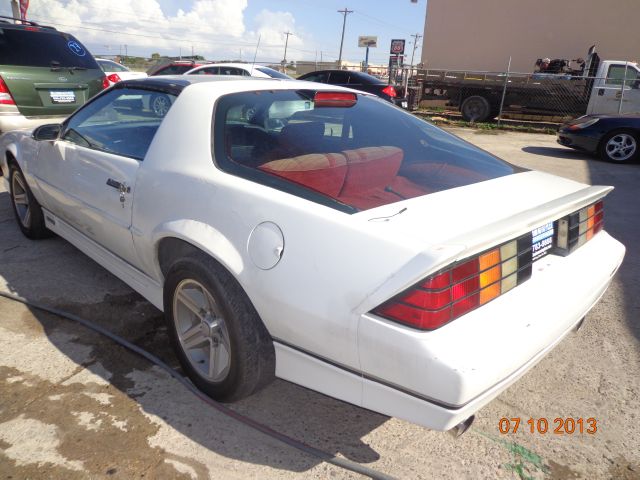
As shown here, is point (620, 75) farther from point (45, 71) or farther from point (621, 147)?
point (45, 71)

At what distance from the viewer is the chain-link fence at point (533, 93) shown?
13.3m

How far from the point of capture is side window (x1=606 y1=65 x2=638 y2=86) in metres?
13.2

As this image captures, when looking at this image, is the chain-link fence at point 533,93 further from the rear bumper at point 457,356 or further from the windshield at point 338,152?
the rear bumper at point 457,356

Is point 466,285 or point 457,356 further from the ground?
point 466,285

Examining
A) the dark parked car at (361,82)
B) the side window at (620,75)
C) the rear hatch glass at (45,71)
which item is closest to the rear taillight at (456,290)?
the rear hatch glass at (45,71)

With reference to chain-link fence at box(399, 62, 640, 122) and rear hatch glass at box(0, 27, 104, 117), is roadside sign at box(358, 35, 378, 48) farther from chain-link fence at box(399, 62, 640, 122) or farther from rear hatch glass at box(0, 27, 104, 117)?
rear hatch glass at box(0, 27, 104, 117)

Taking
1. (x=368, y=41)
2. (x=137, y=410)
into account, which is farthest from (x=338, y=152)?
(x=368, y=41)

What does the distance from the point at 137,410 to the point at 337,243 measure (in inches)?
50.4

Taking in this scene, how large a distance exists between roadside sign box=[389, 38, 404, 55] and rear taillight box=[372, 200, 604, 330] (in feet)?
78.9

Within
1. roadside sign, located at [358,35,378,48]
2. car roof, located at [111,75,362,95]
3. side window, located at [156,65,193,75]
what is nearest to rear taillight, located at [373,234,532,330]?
car roof, located at [111,75,362,95]

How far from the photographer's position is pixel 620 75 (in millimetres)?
13297

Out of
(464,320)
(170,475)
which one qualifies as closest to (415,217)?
(464,320)

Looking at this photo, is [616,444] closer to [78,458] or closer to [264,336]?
[264,336]

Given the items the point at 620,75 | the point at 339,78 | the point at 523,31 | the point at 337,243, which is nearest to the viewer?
the point at 337,243
